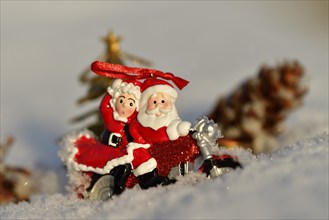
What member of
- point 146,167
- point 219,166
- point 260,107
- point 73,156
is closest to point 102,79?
point 260,107

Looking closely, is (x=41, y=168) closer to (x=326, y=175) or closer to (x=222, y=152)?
(x=222, y=152)

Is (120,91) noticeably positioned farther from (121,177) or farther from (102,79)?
(102,79)

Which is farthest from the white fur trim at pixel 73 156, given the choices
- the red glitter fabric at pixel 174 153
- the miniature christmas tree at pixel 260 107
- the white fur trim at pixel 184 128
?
the miniature christmas tree at pixel 260 107

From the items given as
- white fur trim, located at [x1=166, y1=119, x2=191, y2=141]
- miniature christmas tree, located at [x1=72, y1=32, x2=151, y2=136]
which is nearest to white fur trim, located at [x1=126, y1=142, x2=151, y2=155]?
white fur trim, located at [x1=166, y1=119, x2=191, y2=141]

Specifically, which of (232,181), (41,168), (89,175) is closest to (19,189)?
(41,168)

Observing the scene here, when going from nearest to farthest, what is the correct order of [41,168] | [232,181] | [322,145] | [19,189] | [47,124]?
[232,181] < [322,145] < [19,189] < [41,168] < [47,124]

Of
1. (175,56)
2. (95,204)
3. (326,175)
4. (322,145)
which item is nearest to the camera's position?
(326,175)

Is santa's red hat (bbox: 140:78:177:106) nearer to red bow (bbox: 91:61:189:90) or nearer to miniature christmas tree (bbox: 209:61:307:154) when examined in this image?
red bow (bbox: 91:61:189:90)

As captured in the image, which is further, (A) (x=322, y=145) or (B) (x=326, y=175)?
(A) (x=322, y=145)
